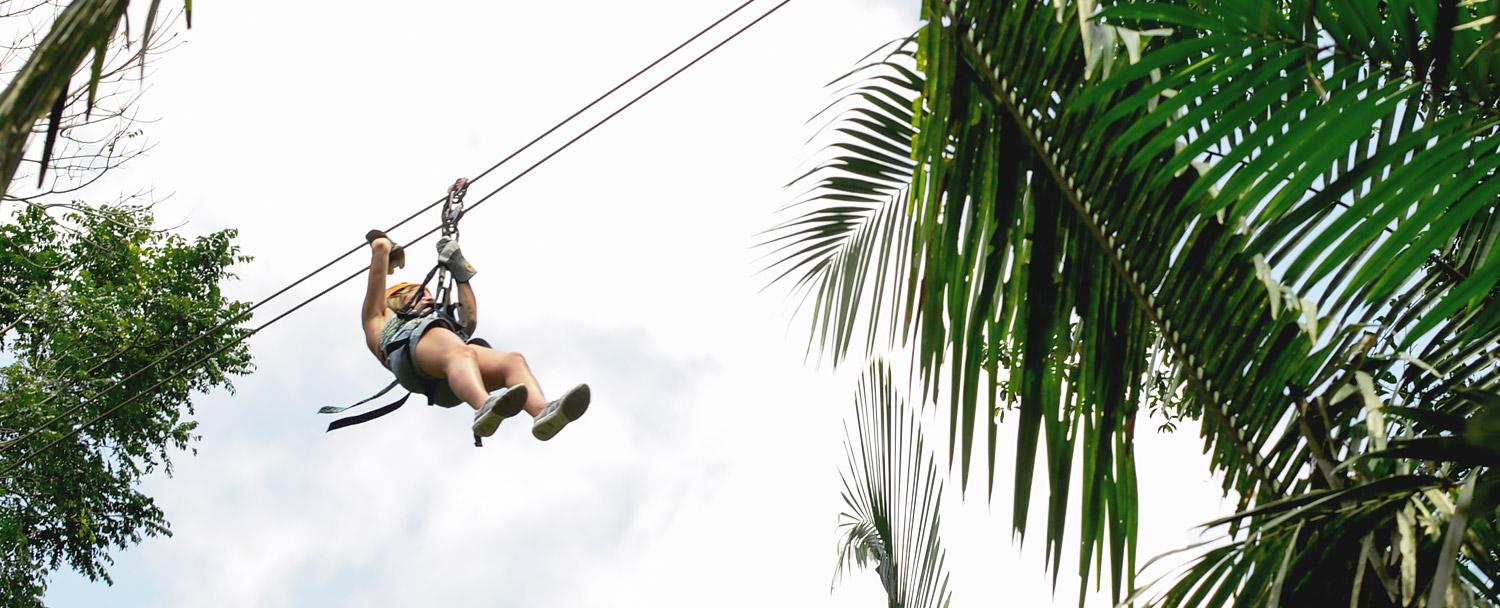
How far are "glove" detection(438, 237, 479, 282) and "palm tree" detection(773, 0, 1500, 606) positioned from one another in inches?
116

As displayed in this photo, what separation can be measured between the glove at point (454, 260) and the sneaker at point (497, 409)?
1.68 ft

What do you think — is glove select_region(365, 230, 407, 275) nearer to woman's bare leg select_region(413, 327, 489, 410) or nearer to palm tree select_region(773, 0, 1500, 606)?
woman's bare leg select_region(413, 327, 489, 410)

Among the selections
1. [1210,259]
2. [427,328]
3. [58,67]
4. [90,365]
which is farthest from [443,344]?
[90,365]

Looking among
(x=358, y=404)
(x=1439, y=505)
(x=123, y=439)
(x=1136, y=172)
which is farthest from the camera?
(x=123, y=439)

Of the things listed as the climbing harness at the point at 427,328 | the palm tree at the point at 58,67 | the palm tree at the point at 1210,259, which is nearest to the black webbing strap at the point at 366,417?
the climbing harness at the point at 427,328

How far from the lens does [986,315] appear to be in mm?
2109

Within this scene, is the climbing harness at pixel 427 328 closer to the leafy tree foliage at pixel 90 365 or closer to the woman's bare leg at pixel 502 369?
the woman's bare leg at pixel 502 369

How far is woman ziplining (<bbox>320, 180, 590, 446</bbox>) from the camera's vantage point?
4.98 meters

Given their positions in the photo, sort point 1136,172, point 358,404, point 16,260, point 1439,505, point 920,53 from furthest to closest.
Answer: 1. point 16,260
2. point 358,404
3. point 920,53
4. point 1136,172
5. point 1439,505

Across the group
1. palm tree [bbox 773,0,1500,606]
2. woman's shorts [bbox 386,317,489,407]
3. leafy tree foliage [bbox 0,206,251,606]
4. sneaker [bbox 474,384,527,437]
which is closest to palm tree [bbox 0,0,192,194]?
palm tree [bbox 773,0,1500,606]

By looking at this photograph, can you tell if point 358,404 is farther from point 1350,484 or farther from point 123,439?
point 123,439

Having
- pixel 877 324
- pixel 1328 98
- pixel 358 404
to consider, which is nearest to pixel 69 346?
pixel 358 404

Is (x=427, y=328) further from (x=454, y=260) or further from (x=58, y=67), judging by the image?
(x=58, y=67)

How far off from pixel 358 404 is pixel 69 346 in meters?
8.12
